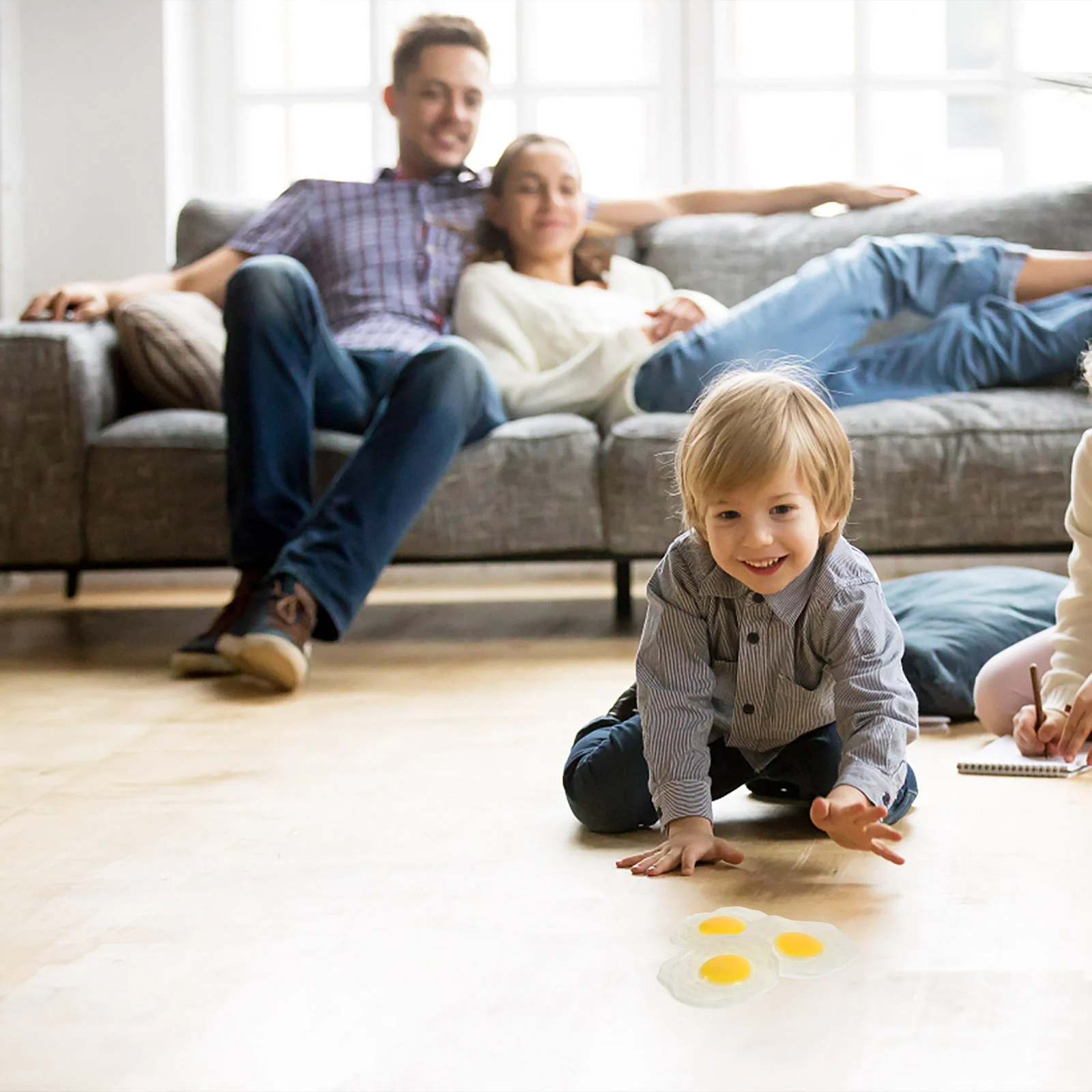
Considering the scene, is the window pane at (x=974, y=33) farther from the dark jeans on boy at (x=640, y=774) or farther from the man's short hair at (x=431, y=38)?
the dark jeans on boy at (x=640, y=774)

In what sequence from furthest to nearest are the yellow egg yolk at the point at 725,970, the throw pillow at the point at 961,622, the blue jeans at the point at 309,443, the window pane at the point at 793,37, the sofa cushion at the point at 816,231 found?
the window pane at the point at 793,37, the sofa cushion at the point at 816,231, the blue jeans at the point at 309,443, the throw pillow at the point at 961,622, the yellow egg yolk at the point at 725,970

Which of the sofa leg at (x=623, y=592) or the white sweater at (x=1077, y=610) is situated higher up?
the white sweater at (x=1077, y=610)

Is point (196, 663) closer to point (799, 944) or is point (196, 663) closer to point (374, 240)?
point (374, 240)

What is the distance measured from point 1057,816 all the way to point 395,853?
1.99ft

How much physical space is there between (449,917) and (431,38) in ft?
7.22

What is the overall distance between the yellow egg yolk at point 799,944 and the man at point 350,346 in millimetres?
1115

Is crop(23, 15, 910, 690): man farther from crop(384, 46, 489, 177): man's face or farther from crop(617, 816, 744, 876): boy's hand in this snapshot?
crop(617, 816, 744, 876): boy's hand

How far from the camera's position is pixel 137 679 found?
2.20 m

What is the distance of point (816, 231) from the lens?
9.64 feet

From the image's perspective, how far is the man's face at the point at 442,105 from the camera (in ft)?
9.59

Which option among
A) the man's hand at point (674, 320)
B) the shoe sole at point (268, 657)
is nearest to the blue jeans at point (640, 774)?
the shoe sole at point (268, 657)

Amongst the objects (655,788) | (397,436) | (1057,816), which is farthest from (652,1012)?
(397,436)

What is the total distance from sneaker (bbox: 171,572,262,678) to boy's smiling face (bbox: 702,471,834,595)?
1.10 meters

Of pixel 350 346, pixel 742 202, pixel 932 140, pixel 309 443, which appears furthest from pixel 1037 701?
pixel 932 140
